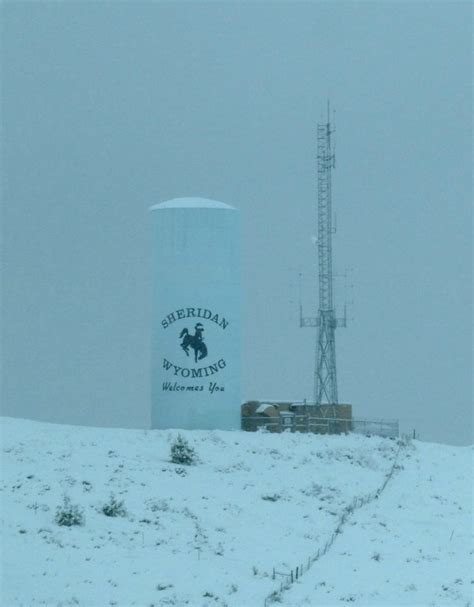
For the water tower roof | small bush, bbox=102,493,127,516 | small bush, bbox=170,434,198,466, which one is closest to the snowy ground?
small bush, bbox=102,493,127,516

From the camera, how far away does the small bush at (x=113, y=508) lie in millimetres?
27844

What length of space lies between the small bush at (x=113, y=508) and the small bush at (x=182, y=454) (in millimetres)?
6309

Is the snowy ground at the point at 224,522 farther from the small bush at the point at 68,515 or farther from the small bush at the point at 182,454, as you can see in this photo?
the small bush at the point at 182,454

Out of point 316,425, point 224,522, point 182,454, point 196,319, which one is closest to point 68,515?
point 224,522

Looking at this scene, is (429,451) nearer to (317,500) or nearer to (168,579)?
(317,500)

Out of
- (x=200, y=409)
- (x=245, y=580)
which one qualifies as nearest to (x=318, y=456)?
(x=200, y=409)

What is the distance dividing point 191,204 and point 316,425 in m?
8.91

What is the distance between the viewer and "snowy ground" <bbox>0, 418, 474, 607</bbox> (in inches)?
945

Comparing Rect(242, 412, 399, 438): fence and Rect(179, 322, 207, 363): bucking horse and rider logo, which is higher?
Rect(179, 322, 207, 363): bucking horse and rider logo

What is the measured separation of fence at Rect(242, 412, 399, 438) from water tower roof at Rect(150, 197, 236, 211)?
7.19 meters

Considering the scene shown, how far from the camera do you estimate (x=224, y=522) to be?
29375mm

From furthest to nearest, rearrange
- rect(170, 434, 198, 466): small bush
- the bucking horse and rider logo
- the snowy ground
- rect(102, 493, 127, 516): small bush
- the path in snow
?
the bucking horse and rider logo, rect(170, 434, 198, 466): small bush, rect(102, 493, 127, 516): small bush, the path in snow, the snowy ground

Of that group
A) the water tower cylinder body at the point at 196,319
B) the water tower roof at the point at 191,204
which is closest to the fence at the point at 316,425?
the water tower cylinder body at the point at 196,319

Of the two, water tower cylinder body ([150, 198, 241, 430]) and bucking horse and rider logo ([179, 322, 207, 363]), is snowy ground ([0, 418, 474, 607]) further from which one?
bucking horse and rider logo ([179, 322, 207, 363])
